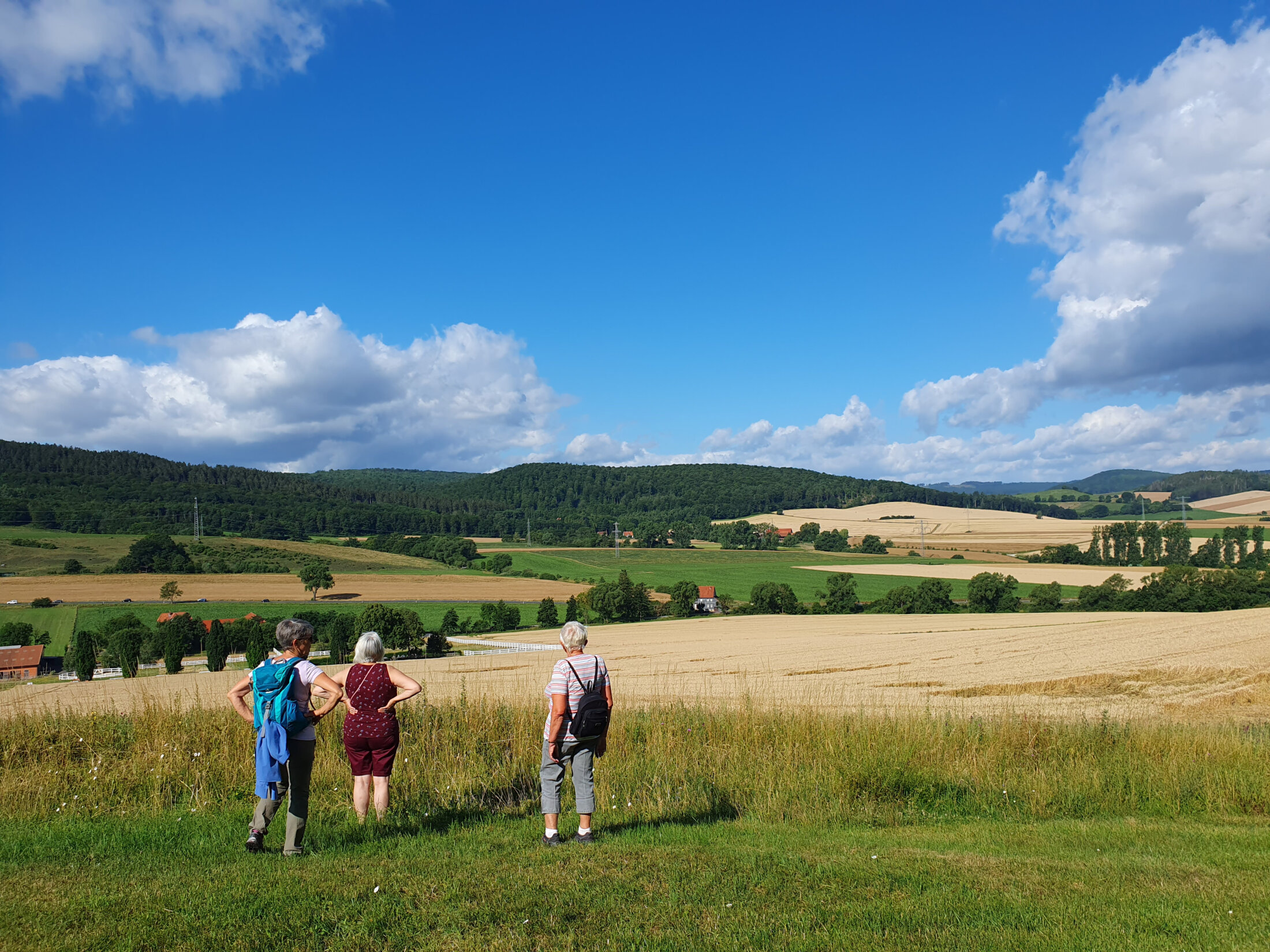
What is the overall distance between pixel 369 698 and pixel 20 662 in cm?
5458

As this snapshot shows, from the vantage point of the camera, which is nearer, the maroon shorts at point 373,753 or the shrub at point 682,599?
the maroon shorts at point 373,753

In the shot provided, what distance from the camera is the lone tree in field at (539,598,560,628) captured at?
209 feet

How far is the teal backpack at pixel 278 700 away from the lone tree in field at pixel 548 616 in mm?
57803

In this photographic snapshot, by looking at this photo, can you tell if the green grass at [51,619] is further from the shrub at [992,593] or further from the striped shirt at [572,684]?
the shrub at [992,593]

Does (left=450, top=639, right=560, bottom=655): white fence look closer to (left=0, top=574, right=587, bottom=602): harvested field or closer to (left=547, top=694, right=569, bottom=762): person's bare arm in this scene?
(left=0, top=574, right=587, bottom=602): harvested field

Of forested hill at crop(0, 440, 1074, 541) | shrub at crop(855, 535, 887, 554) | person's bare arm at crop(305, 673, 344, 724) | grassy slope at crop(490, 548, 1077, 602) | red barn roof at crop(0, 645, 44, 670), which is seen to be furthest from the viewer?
forested hill at crop(0, 440, 1074, 541)

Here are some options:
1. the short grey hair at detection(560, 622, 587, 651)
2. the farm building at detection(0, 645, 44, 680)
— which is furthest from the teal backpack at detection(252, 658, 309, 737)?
the farm building at detection(0, 645, 44, 680)

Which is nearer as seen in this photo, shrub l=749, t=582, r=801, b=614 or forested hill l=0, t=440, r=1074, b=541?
shrub l=749, t=582, r=801, b=614

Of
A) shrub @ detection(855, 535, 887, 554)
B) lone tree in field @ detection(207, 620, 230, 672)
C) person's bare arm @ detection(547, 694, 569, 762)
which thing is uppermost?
person's bare arm @ detection(547, 694, 569, 762)

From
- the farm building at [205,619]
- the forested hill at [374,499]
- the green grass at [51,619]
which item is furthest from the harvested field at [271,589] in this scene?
the forested hill at [374,499]

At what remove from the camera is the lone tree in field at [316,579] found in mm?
74000

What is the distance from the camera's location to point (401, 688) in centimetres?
705

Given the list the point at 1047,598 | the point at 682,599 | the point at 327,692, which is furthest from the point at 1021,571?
the point at 327,692

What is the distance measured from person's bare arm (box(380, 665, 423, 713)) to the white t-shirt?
0.74 metres
